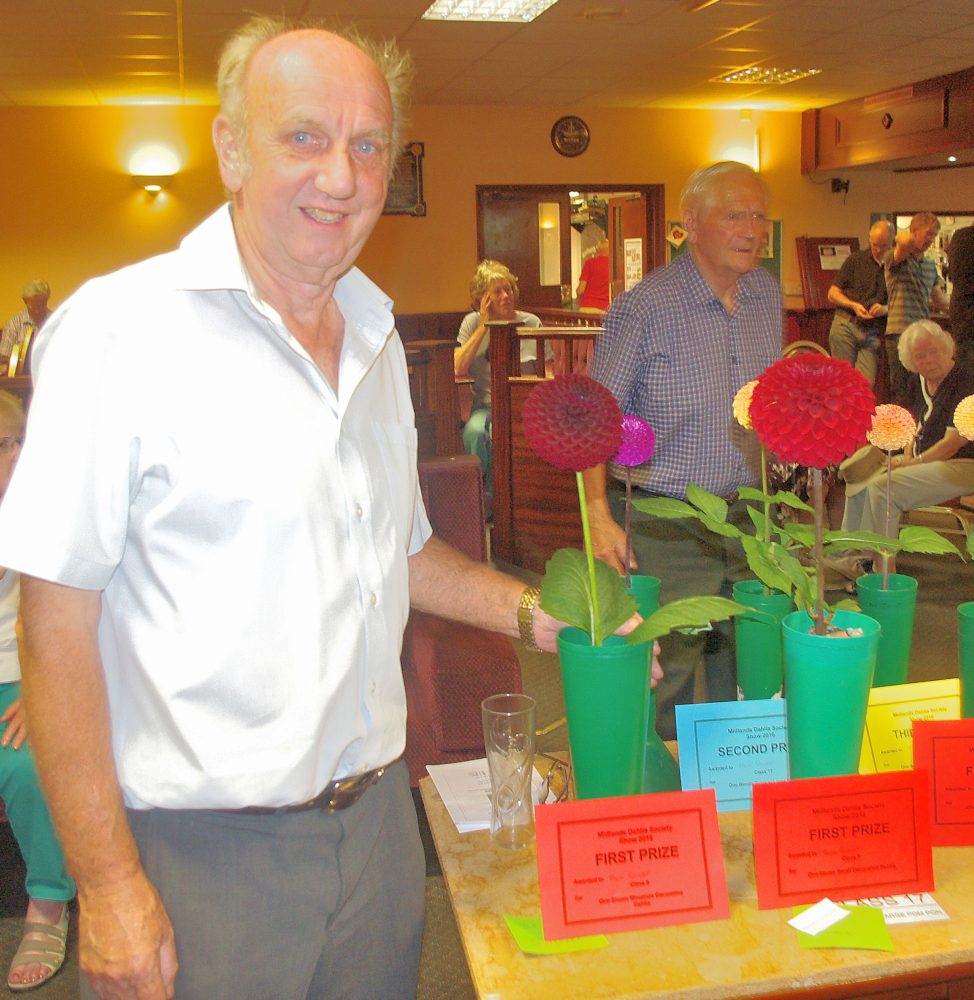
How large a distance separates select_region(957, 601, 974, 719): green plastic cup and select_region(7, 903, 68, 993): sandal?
1864 millimetres

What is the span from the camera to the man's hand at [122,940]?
799 millimetres

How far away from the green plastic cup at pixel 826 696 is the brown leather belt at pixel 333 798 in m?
0.43

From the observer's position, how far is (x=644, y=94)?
26.9 ft

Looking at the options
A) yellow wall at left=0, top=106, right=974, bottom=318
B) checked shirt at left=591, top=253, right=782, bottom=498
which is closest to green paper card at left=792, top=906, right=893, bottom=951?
checked shirt at left=591, top=253, right=782, bottom=498

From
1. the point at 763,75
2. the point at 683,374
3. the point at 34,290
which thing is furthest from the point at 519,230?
the point at 683,374

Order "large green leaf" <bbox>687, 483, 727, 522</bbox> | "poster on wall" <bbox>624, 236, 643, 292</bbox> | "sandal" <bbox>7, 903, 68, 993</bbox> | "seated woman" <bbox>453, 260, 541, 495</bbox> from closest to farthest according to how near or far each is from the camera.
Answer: "large green leaf" <bbox>687, 483, 727, 522</bbox> → "sandal" <bbox>7, 903, 68, 993</bbox> → "seated woman" <bbox>453, 260, 541, 495</bbox> → "poster on wall" <bbox>624, 236, 643, 292</bbox>

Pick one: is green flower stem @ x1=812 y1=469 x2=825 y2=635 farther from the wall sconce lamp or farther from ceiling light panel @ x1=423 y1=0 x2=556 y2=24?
the wall sconce lamp

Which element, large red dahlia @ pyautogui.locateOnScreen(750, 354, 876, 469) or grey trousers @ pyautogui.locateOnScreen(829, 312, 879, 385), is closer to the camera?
large red dahlia @ pyautogui.locateOnScreen(750, 354, 876, 469)

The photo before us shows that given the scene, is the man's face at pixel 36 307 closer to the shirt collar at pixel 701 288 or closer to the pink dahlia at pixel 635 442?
the shirt collar at pixel 701 288

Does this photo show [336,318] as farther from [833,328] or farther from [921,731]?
[833,328]

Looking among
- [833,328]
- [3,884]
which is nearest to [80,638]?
[3,884]

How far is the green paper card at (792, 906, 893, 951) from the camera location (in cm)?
80

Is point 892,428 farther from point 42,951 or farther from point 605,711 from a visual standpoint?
point 42,951

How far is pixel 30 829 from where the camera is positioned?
200 cm
